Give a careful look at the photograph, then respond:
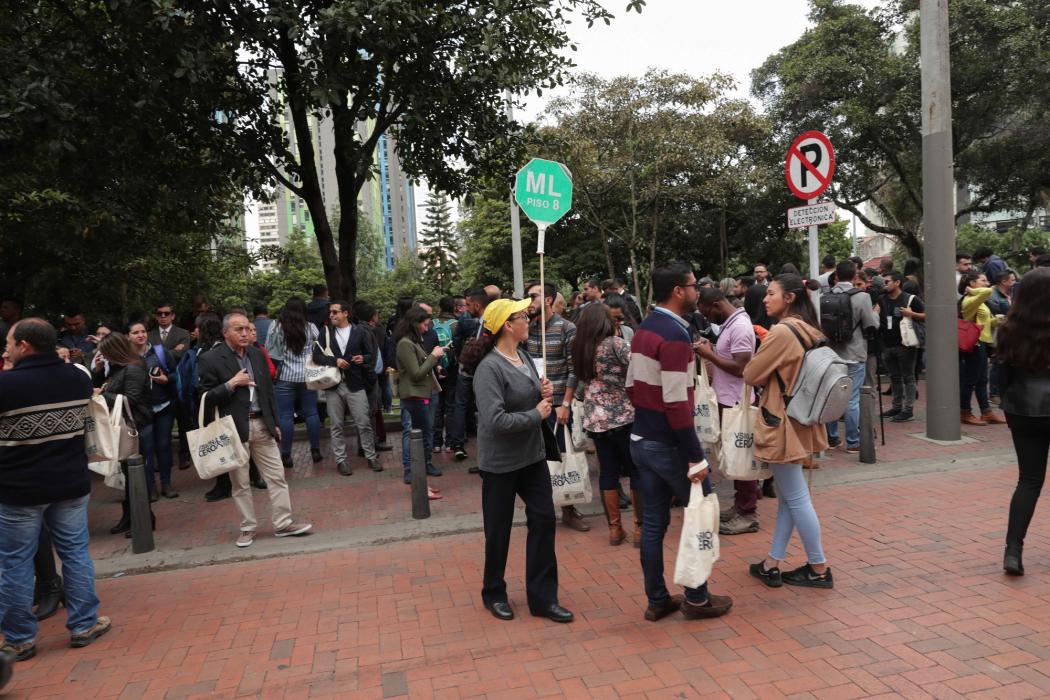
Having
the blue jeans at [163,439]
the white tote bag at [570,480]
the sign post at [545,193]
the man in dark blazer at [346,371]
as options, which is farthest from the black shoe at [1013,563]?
the blue jeans at [163,439]

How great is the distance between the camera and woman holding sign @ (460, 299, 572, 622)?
441cm

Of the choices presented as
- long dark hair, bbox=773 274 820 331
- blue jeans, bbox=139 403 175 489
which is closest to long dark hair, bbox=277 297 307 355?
blue jeans, bbox=139 403 175 489

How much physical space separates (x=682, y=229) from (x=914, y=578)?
29225mm

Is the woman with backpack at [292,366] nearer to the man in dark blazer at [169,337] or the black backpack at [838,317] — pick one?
the man in dark blazer at [169,337]

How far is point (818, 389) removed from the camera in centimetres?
469

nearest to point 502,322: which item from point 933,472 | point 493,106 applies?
point 933,472

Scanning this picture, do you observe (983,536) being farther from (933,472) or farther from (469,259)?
(469,259)

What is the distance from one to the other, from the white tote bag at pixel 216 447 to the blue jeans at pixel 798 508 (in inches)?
168

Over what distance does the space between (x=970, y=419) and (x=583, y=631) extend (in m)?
7.51

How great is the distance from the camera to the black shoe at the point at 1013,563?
4836 mm

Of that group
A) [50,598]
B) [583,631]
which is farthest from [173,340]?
[583,631]

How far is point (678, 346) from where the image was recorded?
4191 mm

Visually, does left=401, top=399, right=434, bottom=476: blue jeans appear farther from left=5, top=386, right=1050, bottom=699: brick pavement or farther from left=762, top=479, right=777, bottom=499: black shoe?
left=762, top=479, right=777, bottom=499: black shoe

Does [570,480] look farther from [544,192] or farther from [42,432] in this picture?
[42,432]
